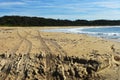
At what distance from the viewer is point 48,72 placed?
10.0 m

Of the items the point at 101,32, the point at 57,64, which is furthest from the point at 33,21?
the point at 57,64

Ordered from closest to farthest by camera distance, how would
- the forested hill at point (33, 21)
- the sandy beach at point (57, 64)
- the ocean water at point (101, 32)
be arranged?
the sandy beach at point (57, 64)
the ocean water at point (101, 32)
the forested hill at point (33, 21)

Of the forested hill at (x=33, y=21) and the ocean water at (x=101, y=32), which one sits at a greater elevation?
the ocean water at (x=101, y=32)

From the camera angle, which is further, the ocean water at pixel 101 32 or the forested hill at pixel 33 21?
the forested hill at pixel 33 21

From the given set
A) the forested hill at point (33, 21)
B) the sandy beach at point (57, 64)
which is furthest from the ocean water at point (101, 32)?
the forested hill at point (33, 21)

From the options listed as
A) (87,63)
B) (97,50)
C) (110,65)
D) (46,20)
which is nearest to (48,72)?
(87,63)

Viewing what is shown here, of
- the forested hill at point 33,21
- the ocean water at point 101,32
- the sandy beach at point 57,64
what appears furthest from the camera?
the forested hill at point 33,21

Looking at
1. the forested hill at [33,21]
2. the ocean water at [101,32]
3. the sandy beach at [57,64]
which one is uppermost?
the sandy beach at [57,64]

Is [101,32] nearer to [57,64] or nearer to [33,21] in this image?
[57,64]

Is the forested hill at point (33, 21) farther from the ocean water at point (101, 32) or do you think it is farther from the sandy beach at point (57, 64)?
the sandy beach at point (57, 64)

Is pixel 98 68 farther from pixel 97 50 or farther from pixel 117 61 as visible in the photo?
pixel 97 50

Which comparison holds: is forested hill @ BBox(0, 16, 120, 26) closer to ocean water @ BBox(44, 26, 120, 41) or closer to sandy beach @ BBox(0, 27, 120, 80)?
ocean water @ BBox(44, 26, 120, 41)

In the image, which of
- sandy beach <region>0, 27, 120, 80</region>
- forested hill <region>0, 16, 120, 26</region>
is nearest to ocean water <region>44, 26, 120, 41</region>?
sandy beach <region>0, 27, 120, 80</region>

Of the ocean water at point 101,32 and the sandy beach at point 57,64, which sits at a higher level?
the sandy beach at point 57,64
